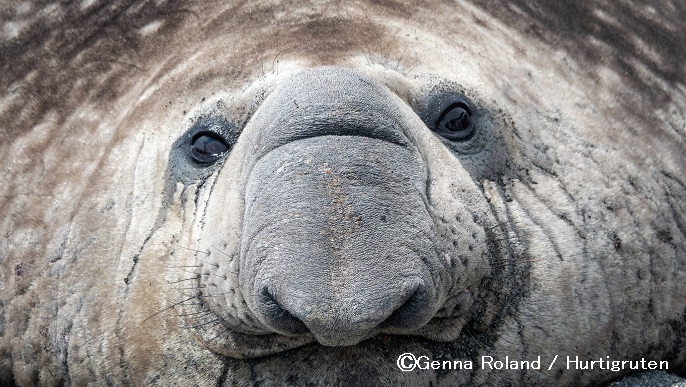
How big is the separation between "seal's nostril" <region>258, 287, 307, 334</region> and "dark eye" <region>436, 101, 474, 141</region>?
Result: 913mm

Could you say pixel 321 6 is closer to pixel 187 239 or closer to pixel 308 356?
pixel 187 239

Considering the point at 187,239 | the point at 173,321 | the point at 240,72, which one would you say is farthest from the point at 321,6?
the point at 173,321

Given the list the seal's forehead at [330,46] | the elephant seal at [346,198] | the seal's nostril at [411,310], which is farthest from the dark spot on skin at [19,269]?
the seal's nostril at [411,310]

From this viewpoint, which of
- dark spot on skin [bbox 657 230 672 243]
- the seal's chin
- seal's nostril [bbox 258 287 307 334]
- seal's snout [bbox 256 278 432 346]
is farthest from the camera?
dark spot on skin [bbox 657 230 672 243]

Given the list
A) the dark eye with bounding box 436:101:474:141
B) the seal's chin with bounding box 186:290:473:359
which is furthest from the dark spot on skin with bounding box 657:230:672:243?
the seal's chin with bounding box 186:290:473:359

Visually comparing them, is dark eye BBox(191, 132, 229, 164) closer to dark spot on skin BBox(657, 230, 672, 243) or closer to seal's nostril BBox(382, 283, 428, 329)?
seal's nostril BBox(382, 283, 428, 329)

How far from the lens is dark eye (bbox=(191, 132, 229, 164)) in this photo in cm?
334

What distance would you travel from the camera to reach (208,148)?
11.0 ft

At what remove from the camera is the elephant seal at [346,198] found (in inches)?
108

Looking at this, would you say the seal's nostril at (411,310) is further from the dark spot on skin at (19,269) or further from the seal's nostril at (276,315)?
the dark spot on skin at (19,269)

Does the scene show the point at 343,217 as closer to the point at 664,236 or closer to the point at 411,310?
the point at 411,310

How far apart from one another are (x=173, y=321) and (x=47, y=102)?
4.70 feet

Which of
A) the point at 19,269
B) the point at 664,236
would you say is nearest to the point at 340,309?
the point at 664,236

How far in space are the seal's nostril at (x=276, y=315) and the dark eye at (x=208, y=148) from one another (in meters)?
0.76
